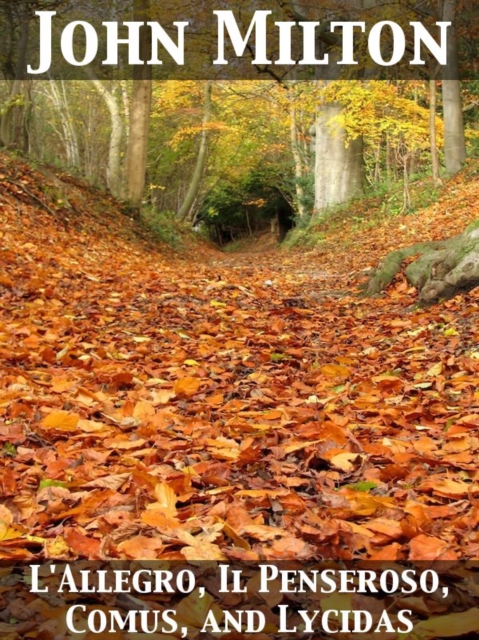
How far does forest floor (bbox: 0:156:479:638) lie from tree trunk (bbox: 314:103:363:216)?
1240 centimetres

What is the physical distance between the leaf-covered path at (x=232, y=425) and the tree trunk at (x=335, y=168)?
1259 cm

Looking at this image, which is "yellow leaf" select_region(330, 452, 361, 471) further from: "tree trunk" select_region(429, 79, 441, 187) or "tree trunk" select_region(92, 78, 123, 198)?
"tree trunk" select_region(92, 78, 123, 198)

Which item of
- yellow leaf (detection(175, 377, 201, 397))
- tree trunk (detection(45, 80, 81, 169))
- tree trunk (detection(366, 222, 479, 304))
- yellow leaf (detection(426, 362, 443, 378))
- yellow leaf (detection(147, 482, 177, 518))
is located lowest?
yellow leaf (detection(147, 482, 177, 518))

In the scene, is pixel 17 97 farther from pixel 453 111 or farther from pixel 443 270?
pixel 453 111

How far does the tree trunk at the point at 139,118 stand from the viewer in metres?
12.3

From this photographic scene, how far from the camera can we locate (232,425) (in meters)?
2.81

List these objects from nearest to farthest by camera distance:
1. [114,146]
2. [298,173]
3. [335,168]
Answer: [114,146], [335,168], [298,173]

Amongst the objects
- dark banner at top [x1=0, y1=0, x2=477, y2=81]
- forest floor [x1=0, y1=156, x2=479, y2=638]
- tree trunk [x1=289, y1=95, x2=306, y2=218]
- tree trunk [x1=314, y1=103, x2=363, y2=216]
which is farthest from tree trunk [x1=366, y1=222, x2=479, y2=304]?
tree trunk [x1=289, y1=95, x2=306, y2=218]

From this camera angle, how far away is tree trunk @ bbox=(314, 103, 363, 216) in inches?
722

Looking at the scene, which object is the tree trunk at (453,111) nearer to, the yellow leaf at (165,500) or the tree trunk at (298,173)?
the tree trunk at (298,173)

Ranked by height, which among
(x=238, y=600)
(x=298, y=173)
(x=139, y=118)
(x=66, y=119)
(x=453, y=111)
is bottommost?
(x=238, y=600)

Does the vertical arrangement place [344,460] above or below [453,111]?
below

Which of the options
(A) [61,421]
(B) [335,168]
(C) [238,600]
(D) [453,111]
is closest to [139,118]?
(D) [453,111]

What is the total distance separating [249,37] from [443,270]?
1122 centimetres
